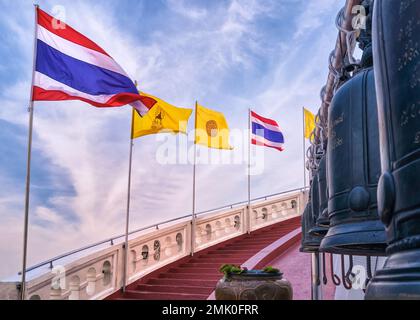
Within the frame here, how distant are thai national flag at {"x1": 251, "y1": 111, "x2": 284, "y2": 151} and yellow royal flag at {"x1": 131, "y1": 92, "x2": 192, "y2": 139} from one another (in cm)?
376

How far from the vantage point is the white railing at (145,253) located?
7.73 metres

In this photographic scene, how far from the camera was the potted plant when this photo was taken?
Result: 455 centimetres

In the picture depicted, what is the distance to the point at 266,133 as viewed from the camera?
14930 millimetres

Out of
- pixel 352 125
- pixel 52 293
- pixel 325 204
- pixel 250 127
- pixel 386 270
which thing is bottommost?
pixel 52 293

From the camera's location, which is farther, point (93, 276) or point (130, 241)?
point (130, 241)

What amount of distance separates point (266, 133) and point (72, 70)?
879 cm

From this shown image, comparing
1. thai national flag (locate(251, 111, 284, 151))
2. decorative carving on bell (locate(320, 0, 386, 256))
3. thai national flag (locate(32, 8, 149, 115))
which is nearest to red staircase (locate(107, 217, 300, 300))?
thai national flag (locate(251, 111, 284, 151))

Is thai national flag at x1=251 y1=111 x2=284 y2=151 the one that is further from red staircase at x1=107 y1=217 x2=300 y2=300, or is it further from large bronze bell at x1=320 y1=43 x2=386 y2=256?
large bronze bell at x1=320 y1=43 x2=386 y2=256

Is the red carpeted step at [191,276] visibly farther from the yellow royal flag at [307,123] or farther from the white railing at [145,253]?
the yellow royal flag at [307,123]
